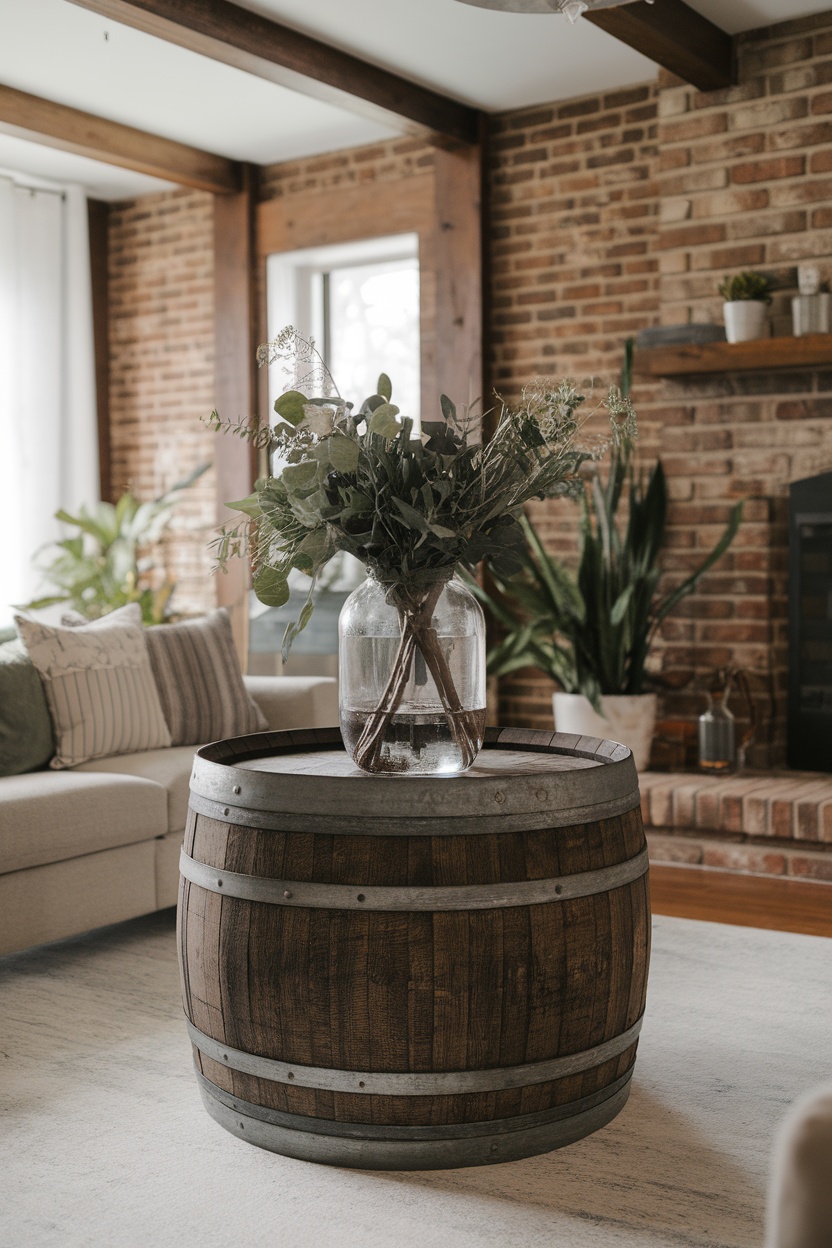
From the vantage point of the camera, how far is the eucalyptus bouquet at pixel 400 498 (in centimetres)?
210

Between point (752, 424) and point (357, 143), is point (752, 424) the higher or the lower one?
the lower one

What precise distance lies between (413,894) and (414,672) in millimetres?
431

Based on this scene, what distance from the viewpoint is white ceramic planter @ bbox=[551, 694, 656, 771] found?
460cm

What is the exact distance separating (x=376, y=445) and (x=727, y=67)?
10.5ft

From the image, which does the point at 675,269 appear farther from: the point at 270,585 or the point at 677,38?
the point at 270,585

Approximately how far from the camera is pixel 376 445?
6.88 ft

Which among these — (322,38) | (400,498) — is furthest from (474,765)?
(322,38)

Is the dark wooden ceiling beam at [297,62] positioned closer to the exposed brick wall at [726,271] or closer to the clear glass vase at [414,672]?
the exposed brick wall at [726,271]

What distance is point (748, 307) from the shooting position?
175 inches

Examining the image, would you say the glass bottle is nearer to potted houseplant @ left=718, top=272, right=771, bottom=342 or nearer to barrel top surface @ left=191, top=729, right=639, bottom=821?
potted houseplant @ left=718, top=272, right=771, bottom=342

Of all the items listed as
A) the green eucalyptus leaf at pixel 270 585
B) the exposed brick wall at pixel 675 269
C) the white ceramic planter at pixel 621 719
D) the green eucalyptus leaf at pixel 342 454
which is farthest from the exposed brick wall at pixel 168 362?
the green eucalyptus leaf at pixel 342 454

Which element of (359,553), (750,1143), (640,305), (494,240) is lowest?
(750,1143)

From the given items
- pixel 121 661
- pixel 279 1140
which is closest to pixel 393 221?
pixel 121 661

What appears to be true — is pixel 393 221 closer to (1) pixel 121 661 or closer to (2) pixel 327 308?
(2) pixel 327 308
